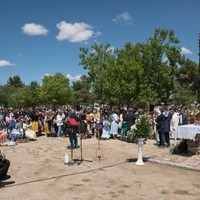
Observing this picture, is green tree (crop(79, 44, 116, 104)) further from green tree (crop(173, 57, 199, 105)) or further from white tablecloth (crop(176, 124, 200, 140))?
white tablecloth (crop(176, 124, 200, 140))

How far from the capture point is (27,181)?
10180 mm

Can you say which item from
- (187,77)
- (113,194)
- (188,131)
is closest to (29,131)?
(188,131)

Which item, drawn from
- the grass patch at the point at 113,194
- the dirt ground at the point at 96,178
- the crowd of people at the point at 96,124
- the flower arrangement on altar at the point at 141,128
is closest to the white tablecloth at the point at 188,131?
the dirt ground at the point at 96,178

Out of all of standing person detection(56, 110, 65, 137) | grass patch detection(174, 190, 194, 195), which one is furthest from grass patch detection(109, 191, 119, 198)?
standing person detection(56, 110, 65, 137)

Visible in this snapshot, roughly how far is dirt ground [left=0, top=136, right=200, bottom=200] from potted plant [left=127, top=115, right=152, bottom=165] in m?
0.49

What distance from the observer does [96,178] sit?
10.4 m

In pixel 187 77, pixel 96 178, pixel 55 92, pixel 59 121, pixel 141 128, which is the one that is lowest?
pixel 96 178

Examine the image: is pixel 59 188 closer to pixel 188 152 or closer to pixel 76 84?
pixel 188 152

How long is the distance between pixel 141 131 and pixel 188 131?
7.79ft

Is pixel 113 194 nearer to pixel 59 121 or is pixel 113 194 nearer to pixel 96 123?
pixel 96 123

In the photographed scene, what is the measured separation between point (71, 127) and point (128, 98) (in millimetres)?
26632

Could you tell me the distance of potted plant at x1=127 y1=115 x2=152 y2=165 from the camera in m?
12.3

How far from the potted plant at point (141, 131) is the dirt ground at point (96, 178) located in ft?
1.60

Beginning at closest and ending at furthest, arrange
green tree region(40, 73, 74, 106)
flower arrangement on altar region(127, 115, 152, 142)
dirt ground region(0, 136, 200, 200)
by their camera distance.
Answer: dirt ground region(0, 136, 200, 200), flower arrangement on altar region(127, 115, 152, 142), green tree region(40, 73, 74, 106)
